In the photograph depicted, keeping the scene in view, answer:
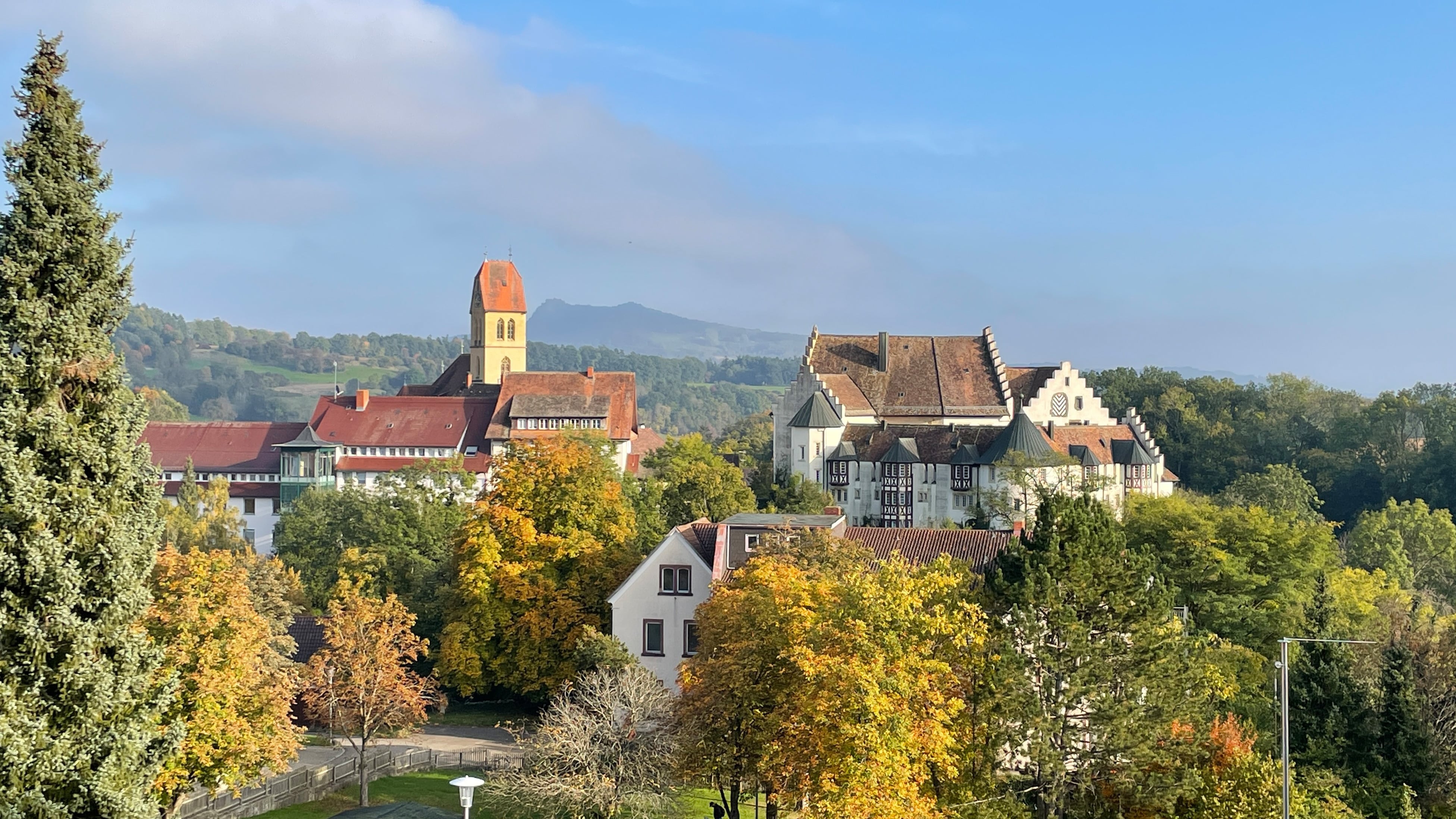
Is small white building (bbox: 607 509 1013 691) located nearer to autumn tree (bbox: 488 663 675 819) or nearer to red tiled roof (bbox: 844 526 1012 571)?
red tiled roof (bbox: 844 526 1012 571)

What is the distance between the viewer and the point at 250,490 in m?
102

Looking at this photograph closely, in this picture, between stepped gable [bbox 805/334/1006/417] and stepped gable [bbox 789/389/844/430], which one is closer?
stepped gable [bbox 789/389/844/430]

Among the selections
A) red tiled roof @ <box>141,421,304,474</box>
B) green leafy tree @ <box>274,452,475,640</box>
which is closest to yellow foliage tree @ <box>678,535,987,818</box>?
green leafy tree @ <box>274,452,475,640</box>

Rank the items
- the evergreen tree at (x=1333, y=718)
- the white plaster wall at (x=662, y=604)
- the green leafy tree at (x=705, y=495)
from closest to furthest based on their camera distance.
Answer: the evergreen tree at (x=1333, y=718), the white plaster wall at (x=662, y=604), the green leafy tree at (x=705, y=495)

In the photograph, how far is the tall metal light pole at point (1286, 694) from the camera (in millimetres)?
28391

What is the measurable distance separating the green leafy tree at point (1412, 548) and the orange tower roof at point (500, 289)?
7881 centimetres

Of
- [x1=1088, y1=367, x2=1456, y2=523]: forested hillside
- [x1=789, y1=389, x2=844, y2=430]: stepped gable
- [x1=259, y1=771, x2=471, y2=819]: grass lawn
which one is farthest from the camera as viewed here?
[x1=1088, y1=367, x2=1456, y2=523]: forested hillside

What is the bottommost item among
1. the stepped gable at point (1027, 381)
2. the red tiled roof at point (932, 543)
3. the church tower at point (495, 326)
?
the red tiled roof at point (932, 543)

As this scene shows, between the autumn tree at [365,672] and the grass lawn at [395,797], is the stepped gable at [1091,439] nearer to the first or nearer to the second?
the autumn tree at [365,672]

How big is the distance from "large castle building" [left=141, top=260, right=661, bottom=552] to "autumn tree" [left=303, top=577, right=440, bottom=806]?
55285mm

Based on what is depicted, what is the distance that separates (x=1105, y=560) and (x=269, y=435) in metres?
85.1

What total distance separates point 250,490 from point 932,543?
6946 centimetres

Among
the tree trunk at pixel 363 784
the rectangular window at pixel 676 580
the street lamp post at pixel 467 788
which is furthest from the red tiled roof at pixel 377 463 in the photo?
the street lamp post at pixel 467 788

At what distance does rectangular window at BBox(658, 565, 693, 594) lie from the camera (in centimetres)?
4475
